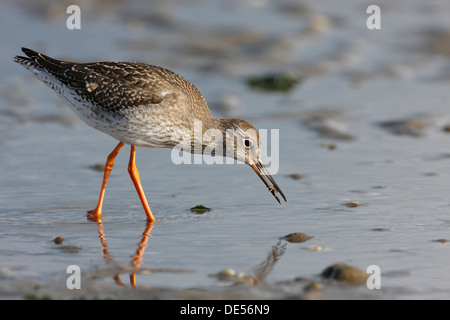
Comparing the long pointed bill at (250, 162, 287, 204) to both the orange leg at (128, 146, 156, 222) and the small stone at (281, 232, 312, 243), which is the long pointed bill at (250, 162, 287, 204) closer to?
the small stone at (281, 232, 312, 243)

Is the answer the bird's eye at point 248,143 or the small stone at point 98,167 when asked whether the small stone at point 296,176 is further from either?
the small stone at point 98,167

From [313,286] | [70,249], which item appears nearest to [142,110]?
[70,249]

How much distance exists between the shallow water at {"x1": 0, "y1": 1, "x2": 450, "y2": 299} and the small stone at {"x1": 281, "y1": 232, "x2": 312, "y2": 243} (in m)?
0.13

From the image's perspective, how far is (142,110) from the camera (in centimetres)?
913

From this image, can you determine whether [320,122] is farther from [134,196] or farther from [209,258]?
[209,258]

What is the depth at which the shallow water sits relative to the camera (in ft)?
24.1

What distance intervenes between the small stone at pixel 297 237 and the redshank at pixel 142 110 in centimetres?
109

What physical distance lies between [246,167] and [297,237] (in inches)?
119

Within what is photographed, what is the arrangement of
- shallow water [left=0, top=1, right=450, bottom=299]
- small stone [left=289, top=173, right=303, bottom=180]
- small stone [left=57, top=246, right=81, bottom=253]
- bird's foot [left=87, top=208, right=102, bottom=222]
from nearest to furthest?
1. shallow water [left=0, top=1, right=450, bottom=299]
2. small stone [left=57, top=246, right=81, bottom=253]
3. bird's foot [left=87, top=208, right=102, bottom=222]
4. small stone [left=289, top=173, right=303, bottom=180]

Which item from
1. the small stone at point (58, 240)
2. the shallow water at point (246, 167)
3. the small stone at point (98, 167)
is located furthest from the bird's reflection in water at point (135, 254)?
the small stone at point (98, 167)

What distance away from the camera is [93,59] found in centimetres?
1591

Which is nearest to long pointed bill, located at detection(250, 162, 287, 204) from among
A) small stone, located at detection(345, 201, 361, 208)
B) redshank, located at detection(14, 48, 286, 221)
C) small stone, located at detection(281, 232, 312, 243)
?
redshank, located at detection(14, 48, 286, 221)

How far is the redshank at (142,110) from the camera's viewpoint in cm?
916
